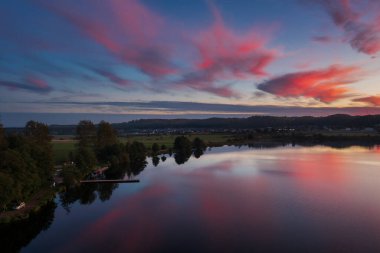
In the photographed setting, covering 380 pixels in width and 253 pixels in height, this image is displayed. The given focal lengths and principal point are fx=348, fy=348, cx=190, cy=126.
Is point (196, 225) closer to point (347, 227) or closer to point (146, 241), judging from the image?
point (146, 241)

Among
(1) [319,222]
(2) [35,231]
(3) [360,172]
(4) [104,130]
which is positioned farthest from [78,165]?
(3) [360,172]

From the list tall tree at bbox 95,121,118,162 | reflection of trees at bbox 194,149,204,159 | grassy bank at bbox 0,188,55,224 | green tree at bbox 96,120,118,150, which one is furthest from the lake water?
reflection of trees at bbox 194,149,204,159

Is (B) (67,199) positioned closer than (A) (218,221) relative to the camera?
No

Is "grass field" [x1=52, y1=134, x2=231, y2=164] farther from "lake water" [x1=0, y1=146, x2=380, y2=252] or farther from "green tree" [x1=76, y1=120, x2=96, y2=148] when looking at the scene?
"lake water" [x1=0, y1=146, x2=380, y2=252]

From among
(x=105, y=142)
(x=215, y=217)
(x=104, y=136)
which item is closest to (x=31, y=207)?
(x=215, y=217)

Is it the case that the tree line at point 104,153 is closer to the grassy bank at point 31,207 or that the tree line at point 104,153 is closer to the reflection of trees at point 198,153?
the grassy bank at point 31,207

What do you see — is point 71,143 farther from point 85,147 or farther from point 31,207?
point 31,207

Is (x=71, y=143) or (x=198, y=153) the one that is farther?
(x=71, y=143)
